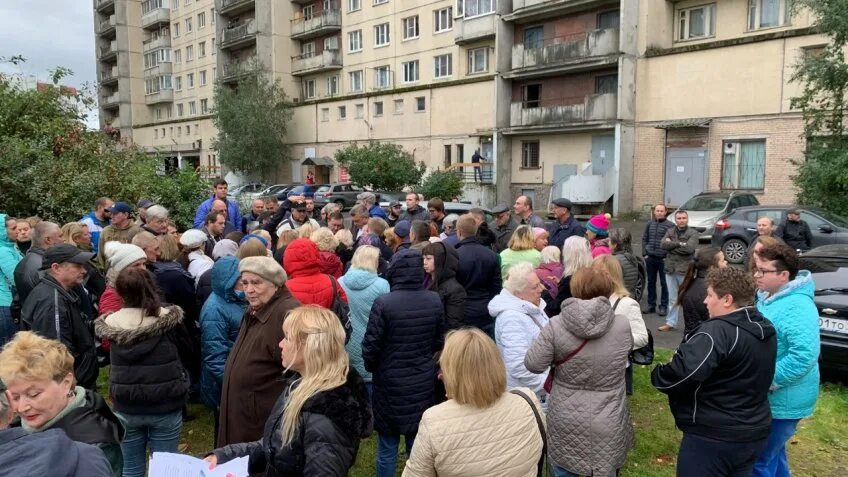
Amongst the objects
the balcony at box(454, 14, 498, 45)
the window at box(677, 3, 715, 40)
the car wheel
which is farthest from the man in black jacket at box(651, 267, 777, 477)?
the balcony at box(454, 14, 498, 45)

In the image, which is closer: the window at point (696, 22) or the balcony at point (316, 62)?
the window at point (696, 22)

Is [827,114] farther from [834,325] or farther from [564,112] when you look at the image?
[834,325]

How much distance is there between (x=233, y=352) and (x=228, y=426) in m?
0.44

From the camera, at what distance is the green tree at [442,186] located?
27.3 metres

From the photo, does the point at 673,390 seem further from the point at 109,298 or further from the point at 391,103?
the point at 391,103

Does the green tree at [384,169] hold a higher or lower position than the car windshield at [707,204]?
higher

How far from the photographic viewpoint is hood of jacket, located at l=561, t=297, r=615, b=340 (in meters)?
3.46

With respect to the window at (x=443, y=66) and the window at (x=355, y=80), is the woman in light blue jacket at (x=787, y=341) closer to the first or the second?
the window at (x=443, y=66)

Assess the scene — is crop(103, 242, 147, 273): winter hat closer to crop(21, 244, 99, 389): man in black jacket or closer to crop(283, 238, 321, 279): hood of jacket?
crop(21, 244, 99, 389): man in black jacket

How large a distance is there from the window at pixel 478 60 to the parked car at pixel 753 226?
67.7ft

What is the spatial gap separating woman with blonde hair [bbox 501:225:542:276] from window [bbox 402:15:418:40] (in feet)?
110

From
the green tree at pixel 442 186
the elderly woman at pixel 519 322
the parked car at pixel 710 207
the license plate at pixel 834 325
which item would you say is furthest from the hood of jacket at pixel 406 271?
the green tree at pixel 442 186

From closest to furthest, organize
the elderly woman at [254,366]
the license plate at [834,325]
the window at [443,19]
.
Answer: the elderly woman at [254,366] → the license plate at [834,325] → the window at [443,19]

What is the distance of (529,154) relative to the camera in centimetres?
3175
